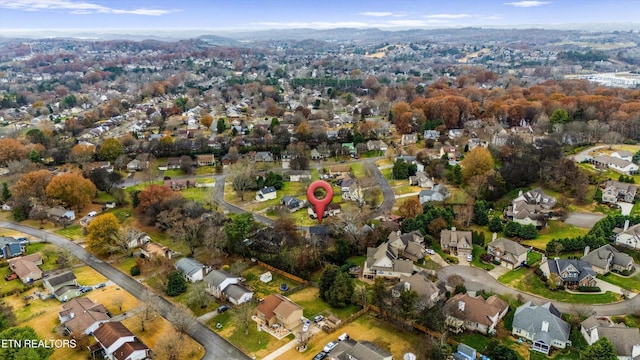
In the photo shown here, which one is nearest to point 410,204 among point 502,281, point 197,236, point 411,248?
point 411,248

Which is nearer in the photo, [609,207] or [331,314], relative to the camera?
[331,314]

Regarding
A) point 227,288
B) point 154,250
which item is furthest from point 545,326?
point 154,250

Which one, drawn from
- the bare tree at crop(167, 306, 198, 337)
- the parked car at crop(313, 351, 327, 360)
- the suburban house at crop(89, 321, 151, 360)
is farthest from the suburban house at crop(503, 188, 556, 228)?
the suburban house at crop(89, 321, 151, 360)

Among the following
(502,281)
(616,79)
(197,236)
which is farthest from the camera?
(616,79)

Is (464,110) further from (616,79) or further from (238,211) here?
(616,79)

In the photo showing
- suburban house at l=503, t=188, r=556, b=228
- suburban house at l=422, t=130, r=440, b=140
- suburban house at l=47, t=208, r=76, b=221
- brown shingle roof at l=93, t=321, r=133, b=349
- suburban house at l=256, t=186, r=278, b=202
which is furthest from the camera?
suburban house at l=422, t=130, r=440, b=140

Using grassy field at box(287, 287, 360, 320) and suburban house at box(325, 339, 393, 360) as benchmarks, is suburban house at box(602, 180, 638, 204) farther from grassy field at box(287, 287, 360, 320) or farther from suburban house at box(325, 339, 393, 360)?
suburban house at box(325, 339, 393, 360)

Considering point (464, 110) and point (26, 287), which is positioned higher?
point (464, 110)
